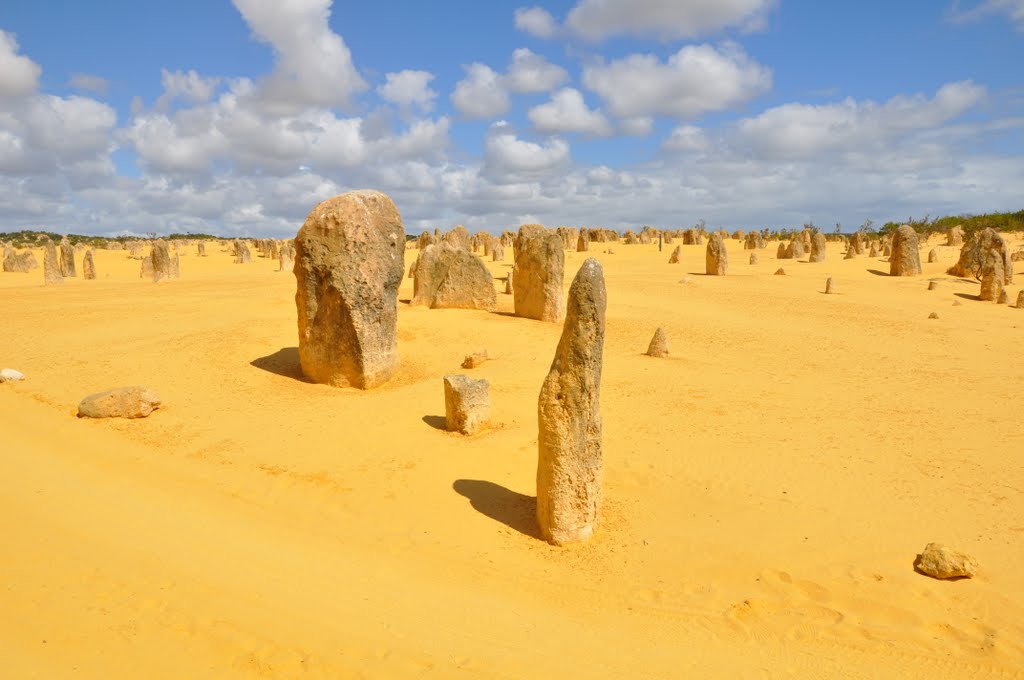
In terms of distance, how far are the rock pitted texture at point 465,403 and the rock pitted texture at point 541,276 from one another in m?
7.03

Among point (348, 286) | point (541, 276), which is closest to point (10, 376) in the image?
point (348, 286)

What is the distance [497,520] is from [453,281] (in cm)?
1107

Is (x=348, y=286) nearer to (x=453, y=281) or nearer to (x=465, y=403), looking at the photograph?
(x=465, y=403)

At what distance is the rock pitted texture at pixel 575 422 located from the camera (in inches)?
250

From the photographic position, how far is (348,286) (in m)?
11.0

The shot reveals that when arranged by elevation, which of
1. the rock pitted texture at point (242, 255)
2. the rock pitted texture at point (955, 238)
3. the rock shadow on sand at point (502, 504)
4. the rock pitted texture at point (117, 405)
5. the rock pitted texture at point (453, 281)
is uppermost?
the rock pitted texture at point (955, 238)

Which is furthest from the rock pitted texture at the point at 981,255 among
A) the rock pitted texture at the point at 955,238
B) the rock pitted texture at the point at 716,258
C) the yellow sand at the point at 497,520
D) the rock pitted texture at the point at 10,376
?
the rock pitted texture at the point at 10,376

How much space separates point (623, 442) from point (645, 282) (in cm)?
1899

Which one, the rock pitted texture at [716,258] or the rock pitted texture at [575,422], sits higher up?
the rock pitted texture at [716,258]

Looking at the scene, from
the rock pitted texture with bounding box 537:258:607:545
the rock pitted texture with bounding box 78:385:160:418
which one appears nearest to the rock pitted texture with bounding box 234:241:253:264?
the rock pitted texture with bounding box 78:385:160:418

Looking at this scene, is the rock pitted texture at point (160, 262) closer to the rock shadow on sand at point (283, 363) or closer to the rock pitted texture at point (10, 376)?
the rock pitted texture at point (10, 376)

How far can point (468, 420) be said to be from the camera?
9.17 m

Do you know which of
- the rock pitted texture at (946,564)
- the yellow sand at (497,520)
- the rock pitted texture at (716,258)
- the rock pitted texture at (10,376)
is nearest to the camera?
the yellow sand at (497,520)

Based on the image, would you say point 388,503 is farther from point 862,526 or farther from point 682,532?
point 862,526
